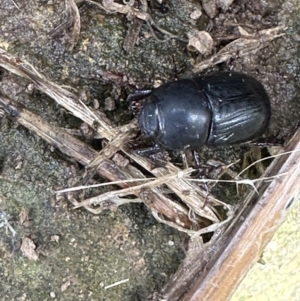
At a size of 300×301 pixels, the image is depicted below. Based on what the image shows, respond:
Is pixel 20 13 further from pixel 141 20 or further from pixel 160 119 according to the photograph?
pixel 160 119

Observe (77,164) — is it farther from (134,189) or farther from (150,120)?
(150,120)

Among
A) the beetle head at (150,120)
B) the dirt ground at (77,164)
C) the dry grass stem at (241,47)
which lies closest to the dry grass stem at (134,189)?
the dirt ground at (77,164)

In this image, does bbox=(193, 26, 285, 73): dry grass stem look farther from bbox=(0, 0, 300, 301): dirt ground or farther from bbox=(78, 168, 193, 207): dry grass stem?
bbox=(78, 168, 193, 207): dry grass stem

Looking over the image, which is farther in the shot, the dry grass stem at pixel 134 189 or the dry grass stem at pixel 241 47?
the dry grass stem at pixel 241 47

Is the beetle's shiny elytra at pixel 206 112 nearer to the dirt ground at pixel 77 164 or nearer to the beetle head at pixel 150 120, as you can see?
the beetle head at pixel 150 120

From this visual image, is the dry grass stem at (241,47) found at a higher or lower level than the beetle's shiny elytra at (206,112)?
higher
